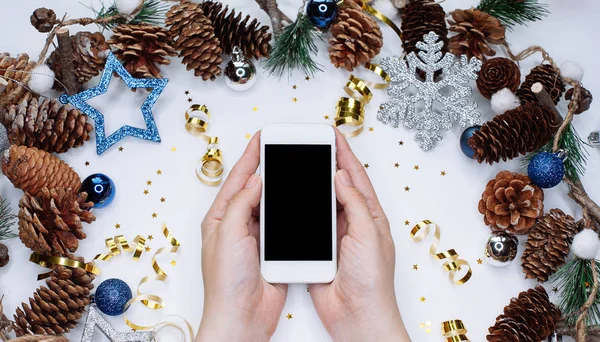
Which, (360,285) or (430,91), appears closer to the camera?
(360,285)

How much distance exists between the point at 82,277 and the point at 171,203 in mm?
203

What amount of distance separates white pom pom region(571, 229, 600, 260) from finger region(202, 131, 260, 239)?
0.58 metres

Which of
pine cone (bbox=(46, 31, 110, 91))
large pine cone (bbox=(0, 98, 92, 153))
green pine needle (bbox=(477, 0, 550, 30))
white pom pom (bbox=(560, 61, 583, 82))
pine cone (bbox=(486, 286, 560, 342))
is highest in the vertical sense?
green pine needle (bbox=(477, 0, 550, 30))

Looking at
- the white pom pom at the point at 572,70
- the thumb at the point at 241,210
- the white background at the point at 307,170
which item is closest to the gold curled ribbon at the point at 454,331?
the white background at the point at 307,170

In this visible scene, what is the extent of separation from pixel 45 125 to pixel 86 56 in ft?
0.49

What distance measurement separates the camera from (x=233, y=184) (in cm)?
115

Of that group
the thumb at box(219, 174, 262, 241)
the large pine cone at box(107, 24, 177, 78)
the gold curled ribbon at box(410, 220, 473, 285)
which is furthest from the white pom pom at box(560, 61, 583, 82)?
the large pine cone at box(107, 24, 177, 78)

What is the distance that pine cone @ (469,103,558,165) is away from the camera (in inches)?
45.9

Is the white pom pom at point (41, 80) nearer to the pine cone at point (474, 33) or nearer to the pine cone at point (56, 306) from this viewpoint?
the pine cone at point (56, 306)

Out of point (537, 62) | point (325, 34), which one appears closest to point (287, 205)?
point (325, 34)

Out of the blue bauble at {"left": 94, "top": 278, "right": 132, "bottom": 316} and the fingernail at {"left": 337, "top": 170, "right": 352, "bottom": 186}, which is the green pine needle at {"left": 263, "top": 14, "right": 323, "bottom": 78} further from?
the blue bauble at {"left": 94, "top": 278, "right": 132, "bottom": 316}

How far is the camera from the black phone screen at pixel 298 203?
1.12 meters

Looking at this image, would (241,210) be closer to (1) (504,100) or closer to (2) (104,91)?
(2) (104,91)

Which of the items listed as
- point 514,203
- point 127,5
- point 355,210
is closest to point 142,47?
point 127,5
